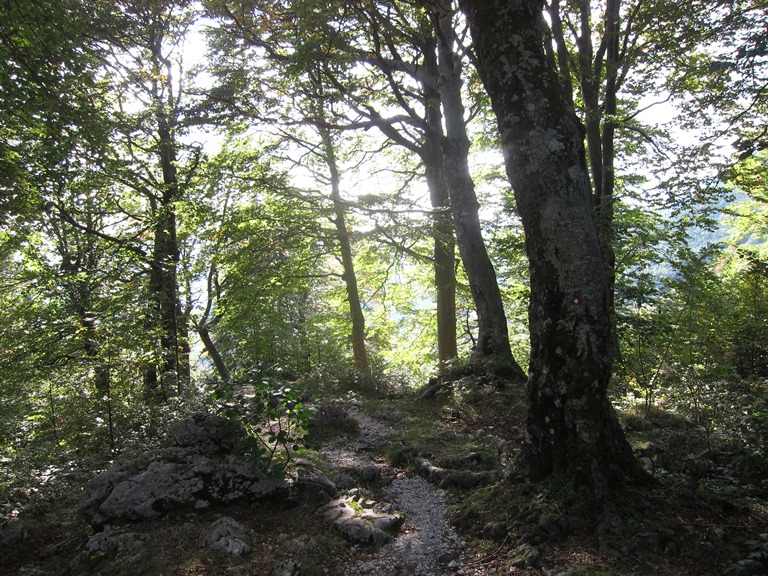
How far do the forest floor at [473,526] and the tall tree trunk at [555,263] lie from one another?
1.08 feet

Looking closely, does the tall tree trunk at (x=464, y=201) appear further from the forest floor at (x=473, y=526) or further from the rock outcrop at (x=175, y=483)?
the rock outcrop at (x=175, y=483)

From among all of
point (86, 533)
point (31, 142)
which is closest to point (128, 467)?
point (86, 533)

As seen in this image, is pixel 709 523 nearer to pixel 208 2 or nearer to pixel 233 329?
pixel 208 2

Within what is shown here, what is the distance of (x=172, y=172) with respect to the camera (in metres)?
13.1

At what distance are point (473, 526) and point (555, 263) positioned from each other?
2.39 m

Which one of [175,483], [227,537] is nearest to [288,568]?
[227,537]

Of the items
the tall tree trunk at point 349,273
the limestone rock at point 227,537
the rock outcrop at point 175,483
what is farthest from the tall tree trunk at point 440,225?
the limestone rock at point 227,537

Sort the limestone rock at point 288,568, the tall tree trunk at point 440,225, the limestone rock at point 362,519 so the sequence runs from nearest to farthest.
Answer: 1. the limestone rock at point 288,568
2. the limestone rock at point 362,519
3. the tall tree trunk at point 440,225

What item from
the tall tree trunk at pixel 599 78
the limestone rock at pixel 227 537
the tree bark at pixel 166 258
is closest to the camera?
the limestone rock at pixel 227 537

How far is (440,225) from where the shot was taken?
12.3 m

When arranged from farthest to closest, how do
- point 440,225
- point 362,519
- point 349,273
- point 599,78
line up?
point 349,273
point 440,225
point 599,78
point 362,519

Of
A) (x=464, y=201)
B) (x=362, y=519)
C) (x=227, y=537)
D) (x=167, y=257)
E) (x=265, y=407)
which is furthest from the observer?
(x=167, y=257)

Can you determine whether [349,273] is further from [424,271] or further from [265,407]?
[265,407]

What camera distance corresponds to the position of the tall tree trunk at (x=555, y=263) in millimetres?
3646
